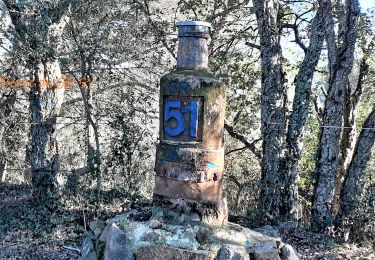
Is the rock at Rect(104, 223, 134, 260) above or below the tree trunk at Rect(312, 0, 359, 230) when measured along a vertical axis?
below

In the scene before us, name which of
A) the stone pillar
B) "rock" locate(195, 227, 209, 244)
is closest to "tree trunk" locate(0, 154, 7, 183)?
the stone pillar

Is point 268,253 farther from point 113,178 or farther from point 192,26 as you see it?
point 113,178

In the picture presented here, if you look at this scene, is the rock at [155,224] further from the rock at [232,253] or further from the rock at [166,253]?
the rock at [232,253]

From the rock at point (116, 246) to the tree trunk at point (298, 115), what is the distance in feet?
10.9

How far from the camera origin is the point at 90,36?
6.76 metres

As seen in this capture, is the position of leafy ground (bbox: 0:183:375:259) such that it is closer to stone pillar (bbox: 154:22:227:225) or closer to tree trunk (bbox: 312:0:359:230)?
tree trunk (bbox: 312:0:359:230)

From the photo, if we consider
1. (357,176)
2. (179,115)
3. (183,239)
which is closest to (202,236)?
(183,239)

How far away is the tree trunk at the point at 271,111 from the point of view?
6.14 metres

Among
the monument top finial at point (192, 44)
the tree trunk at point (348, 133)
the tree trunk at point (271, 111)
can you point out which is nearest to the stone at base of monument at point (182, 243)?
the monument top finial at point (192, 44)

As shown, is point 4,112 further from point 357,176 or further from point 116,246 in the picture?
point 357,176

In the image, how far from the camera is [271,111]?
6160 mm

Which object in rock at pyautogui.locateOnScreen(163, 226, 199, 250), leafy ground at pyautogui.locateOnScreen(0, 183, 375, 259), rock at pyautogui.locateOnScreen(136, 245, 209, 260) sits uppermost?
rock at pyautogui.locateOnScreen(163, 226, 199, 250)

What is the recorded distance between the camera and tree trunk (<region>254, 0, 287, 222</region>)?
6.14m

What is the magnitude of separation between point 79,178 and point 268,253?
4457 millimetres
